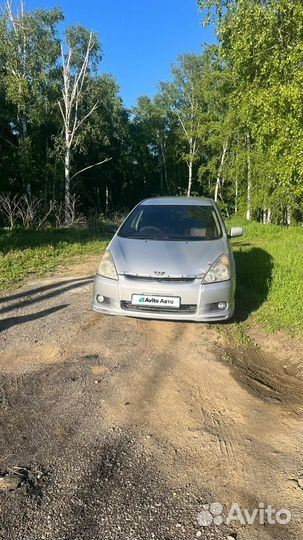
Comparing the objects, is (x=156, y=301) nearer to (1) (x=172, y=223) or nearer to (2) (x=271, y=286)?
(1) (x=172, y=223)

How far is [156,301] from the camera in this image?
4.29m

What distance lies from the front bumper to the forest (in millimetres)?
6510

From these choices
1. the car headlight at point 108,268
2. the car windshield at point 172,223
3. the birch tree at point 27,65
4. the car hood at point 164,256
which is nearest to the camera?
the car hood at point 164,256

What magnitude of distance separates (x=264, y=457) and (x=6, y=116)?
85.1ft

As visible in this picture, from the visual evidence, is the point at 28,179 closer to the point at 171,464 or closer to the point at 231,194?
the point at 231,194

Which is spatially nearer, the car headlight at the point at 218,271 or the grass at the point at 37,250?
the car headlight at the point at 218,271

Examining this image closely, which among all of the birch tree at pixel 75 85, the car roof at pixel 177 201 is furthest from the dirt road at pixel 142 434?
the birch tree at pixel 75 85

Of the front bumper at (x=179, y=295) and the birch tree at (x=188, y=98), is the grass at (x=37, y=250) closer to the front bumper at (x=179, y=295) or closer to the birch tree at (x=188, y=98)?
the front bumper at (x=179, y=295)

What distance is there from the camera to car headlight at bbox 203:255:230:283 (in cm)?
440

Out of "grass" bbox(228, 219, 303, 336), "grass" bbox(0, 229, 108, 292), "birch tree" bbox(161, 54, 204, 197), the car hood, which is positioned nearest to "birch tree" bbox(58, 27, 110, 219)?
"birch tree" bbox(161, 54, 204, 197)

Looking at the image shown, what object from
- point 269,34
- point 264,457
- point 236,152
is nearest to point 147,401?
point 264,457

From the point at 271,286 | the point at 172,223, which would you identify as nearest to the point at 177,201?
the point at 172,223

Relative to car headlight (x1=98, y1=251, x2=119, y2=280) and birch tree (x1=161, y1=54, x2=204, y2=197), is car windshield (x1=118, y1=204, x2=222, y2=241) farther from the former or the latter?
birch tree (x1=161, y1=54, x2=204, y2=197)

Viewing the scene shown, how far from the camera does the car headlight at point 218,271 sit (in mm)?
4398
